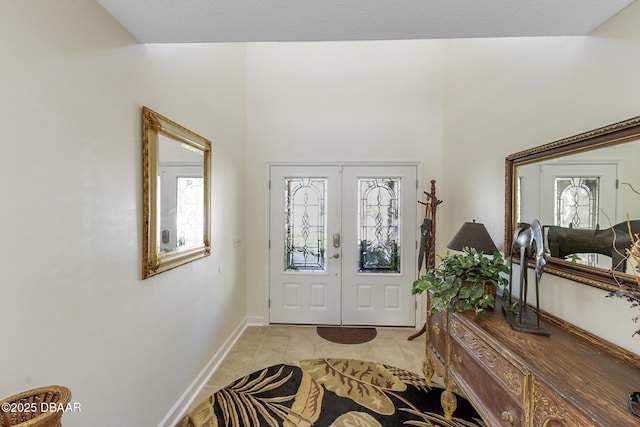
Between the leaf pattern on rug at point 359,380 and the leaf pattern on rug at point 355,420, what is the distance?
0.10 m

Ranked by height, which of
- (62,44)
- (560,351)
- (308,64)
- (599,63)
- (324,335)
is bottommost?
(324,335)

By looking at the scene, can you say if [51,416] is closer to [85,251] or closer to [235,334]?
[85,251]

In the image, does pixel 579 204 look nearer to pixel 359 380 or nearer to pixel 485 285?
pixel 485 285

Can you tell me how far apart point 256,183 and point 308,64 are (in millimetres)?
1702

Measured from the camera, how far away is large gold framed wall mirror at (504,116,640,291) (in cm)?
122

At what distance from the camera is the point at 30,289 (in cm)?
→ 99

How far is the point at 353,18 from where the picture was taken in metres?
1.33

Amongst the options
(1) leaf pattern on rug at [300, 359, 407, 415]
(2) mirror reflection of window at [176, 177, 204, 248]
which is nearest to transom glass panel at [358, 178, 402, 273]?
(1) leaf pattern on rug at [300, 359, 407, 415]

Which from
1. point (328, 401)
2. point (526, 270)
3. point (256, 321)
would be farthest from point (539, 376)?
point (256, 321)

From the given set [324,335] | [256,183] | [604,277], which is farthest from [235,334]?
[604,277]

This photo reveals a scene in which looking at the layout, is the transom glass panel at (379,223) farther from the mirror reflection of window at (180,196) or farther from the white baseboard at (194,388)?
the mirror reflection of window at (180,196)

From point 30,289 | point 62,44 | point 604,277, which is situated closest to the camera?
point 30,289

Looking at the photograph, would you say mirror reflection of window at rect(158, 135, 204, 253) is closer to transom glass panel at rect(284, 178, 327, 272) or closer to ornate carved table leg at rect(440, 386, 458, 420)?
transom glass panel at rect(284, 178, 327, 272)

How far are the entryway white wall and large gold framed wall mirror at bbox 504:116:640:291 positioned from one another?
1719 mm
